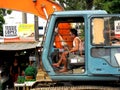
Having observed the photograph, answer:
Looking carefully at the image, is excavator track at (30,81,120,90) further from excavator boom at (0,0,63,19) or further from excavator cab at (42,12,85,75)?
excavator boom at (0,0,63,19)

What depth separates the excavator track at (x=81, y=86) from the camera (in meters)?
A: 10.7

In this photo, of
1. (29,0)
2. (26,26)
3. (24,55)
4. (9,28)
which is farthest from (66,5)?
(29,0)

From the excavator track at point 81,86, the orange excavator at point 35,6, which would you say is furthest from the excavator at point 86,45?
the orange excavator at point 35,6

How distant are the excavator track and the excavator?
278 millimetres

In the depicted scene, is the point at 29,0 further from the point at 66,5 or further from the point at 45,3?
the point at 66,5

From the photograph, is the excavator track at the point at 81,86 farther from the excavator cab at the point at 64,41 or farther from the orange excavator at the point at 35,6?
the orange excavator at the point at 35,6

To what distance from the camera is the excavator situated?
1027 cm

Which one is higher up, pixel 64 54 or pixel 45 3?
pixel 45 3

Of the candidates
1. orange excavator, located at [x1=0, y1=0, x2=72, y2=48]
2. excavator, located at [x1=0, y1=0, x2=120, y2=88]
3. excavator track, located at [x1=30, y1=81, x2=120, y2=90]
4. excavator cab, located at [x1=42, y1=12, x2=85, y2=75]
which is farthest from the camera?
orange excavator, located at [x1=0, y1=0, x2=72, y2=48]

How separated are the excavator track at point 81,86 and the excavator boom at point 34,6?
2.08m

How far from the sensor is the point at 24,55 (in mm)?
21266

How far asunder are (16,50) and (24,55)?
148 cm

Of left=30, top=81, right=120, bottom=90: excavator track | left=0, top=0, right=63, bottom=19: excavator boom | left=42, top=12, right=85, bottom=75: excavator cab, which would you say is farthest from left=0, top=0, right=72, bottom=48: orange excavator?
left=30, top=81, right=120, bottom=90: excavator track

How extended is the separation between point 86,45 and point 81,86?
1.06 meters
